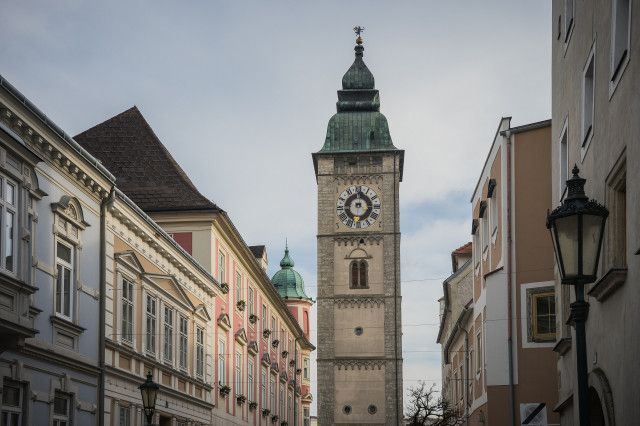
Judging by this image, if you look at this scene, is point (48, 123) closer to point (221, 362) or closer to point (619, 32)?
point (619, 32)

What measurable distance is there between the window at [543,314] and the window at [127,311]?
9064 mm

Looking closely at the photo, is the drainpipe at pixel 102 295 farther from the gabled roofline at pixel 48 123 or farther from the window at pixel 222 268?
the window at pixel 222 268

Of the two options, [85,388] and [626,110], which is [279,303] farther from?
[626,110]

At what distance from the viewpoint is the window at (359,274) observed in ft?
265

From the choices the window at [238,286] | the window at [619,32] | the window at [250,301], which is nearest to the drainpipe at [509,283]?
the window at [619,32]

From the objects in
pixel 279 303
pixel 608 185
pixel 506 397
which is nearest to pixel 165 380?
pixel 506 397

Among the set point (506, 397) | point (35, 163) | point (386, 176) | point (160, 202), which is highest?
point (386, 176)

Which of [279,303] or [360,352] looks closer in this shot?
[279,303]

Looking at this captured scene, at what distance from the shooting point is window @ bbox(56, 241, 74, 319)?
20.8 m

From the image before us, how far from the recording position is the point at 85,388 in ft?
74.0

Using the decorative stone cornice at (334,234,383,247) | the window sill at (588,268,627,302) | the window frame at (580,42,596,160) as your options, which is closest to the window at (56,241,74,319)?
the window frame at (580,42,596,160)

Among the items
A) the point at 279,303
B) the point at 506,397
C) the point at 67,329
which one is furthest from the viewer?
the point at 279,303

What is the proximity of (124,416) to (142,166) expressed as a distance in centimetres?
1278

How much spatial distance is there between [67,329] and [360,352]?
193 feet
